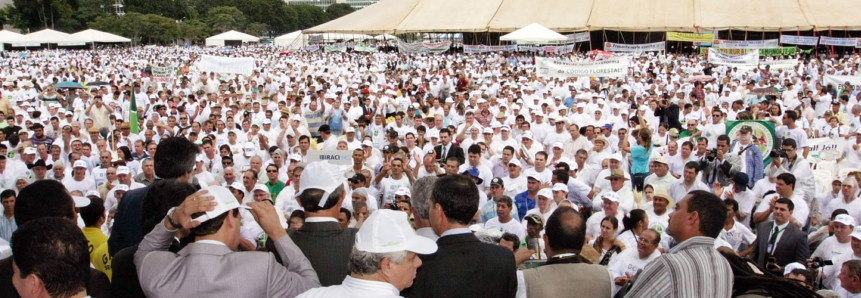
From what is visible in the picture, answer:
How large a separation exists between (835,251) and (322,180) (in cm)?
467

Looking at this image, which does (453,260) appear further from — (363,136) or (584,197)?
(363,136)

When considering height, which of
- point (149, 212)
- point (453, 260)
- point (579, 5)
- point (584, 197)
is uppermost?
point (579, 5)

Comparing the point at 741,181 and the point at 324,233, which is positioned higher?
the point at 324,233

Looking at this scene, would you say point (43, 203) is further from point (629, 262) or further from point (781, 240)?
point (781, 240)

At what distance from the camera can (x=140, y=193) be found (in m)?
3.87

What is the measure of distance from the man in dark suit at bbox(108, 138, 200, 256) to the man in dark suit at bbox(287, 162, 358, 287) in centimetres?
84

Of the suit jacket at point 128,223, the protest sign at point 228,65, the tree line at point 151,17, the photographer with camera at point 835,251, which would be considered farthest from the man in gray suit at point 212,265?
the tree line at point 151,17

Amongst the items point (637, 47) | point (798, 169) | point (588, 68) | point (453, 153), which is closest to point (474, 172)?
point (453, 153)

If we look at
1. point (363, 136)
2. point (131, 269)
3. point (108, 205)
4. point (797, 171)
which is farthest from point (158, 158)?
point (363, 136)

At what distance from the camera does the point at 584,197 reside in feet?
26.3

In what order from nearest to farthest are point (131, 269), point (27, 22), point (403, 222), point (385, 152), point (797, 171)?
point (403, 222) < point (131, 269) < point (797, 171) < point (385, 152) < point (27, 22)

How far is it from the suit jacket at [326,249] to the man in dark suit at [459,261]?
0.37m

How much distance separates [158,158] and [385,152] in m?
5.58

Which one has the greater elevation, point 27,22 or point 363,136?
point 27,22
